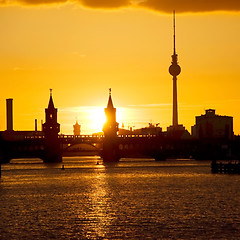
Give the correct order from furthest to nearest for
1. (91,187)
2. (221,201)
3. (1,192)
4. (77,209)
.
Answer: (91,187) < (1,192) < (221,201) < (77,209)

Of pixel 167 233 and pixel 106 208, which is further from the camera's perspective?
pixel 106 208

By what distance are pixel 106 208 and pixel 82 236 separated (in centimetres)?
2019

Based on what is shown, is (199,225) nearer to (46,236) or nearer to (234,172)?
(46,236)

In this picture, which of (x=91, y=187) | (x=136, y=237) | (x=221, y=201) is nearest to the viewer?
(x=136, y=237)

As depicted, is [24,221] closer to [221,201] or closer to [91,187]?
[221,201]

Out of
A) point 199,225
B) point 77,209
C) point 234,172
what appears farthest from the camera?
point 234,172

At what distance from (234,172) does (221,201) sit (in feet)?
200

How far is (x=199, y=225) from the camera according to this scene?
6488cm

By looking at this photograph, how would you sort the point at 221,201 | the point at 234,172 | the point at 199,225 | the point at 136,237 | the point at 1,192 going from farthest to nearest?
1. the point at 234,172
2. the point at 1,192
3. the point at 221,201
4. the point at 199,225
5. the point at 136,237

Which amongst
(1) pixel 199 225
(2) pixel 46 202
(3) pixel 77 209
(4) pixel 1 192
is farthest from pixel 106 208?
(4) pixel 1 192

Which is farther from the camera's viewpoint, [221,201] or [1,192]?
[1,192]

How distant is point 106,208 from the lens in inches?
3167

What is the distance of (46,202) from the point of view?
3450 inches

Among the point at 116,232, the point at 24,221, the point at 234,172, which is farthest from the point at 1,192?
the point at 234,172
